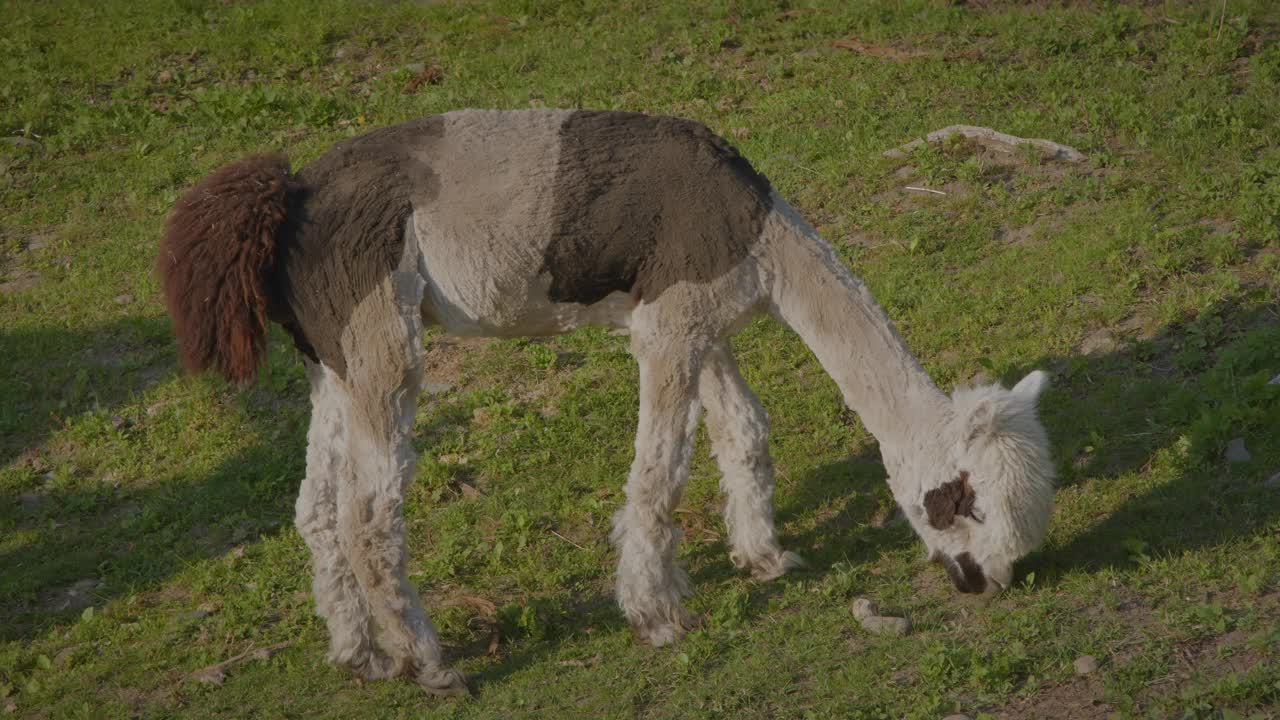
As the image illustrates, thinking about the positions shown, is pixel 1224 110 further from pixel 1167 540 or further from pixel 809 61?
pixel 1167 540

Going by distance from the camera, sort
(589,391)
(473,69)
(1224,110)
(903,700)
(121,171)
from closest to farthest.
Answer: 1. (903,700)
2. (589,391)
3. (1224,110)
4. (121,171)
5. (473,69)

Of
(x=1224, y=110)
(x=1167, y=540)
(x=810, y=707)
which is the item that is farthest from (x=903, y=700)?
(x=1224, y=110)

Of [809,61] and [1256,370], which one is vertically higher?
[809,61]

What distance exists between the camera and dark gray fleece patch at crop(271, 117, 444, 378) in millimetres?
5684

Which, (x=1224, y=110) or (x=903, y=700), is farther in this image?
(x=1224, y=110)

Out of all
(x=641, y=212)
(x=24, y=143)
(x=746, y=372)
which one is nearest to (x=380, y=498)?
(x=641, y=212)

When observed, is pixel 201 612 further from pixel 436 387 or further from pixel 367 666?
pixel 436 387

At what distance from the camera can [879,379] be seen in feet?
20.1

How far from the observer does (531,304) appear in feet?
19.8

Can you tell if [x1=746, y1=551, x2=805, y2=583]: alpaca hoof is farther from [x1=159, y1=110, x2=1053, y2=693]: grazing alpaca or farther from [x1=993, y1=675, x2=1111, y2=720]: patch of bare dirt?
[x1=993, y1=675, x2=1111, y2=720]: patch of bare dirt

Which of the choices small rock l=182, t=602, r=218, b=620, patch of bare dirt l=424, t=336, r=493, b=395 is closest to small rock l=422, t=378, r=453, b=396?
patch of bare dirt l=424, t=336, r=493, b=395

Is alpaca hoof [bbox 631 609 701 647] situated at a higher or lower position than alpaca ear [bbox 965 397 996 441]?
lower

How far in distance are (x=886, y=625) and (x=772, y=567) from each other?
913 mm

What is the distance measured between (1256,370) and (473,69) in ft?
27.2
